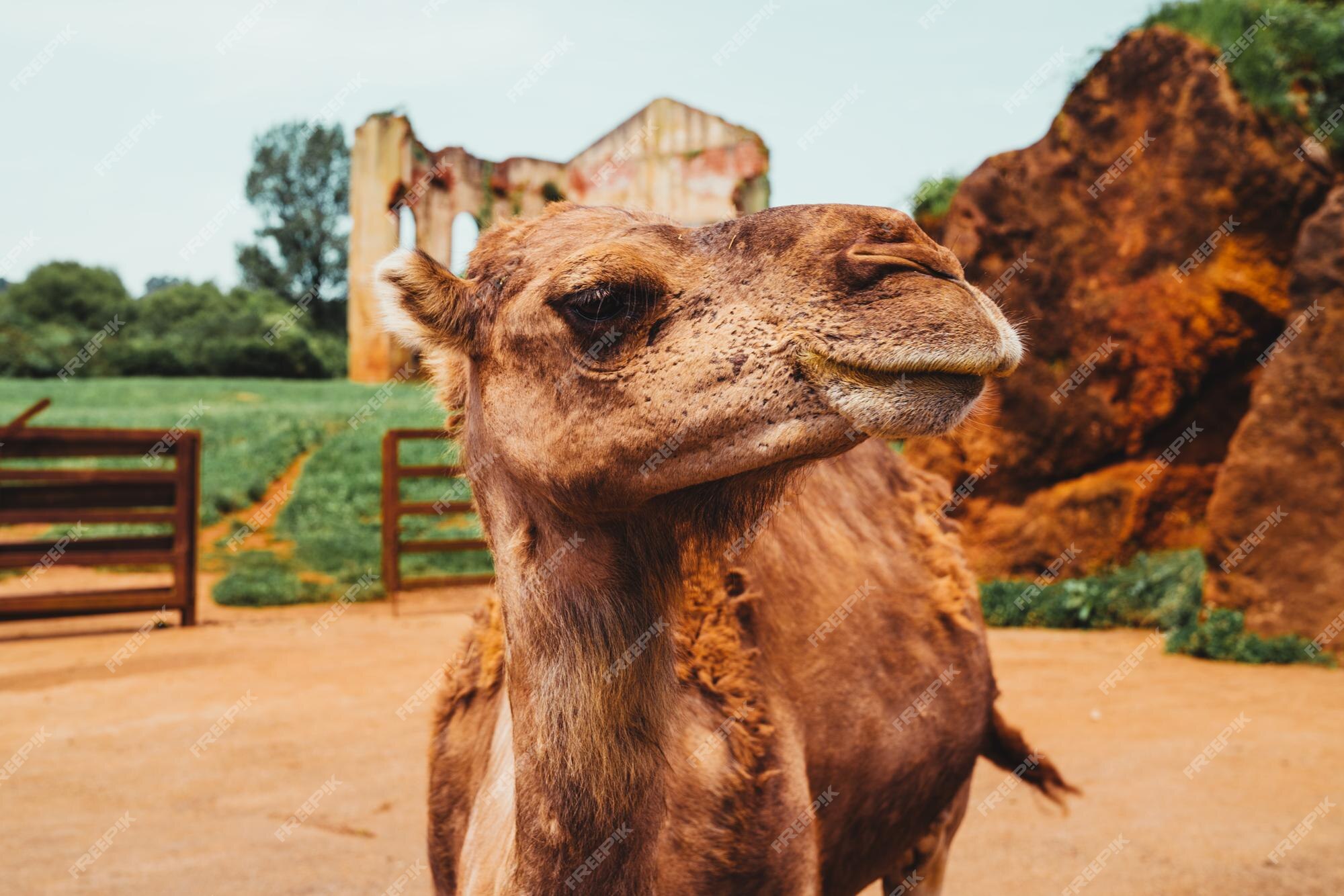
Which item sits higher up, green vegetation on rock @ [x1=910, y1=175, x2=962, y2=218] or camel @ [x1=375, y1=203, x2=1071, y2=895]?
green vegetation on rock @ [x1=910, y1=175, x2=962, y2=218]

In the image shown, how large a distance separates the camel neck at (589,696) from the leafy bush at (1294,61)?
1076 centimetres

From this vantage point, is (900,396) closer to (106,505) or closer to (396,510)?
(396,510)

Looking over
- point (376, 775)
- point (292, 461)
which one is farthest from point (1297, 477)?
point (292, 461)

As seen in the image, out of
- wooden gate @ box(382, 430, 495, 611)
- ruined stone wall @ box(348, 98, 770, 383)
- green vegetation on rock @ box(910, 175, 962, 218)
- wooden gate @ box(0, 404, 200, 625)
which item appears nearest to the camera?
wooden gate @ box(0, 404, 200, 625)

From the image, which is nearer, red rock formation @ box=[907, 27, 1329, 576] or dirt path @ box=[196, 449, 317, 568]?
red rock formation @ box=[907, 27, 1329, 576]

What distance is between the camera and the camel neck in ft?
6.97

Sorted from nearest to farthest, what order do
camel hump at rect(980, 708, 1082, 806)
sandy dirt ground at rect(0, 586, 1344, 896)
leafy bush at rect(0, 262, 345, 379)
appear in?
camel hump at rect(980, 708, 1082, 806)
sandy dirt ground at rect(0, 586, 1344, 896)
leafy bush at rect(0, 262, 345, 379)

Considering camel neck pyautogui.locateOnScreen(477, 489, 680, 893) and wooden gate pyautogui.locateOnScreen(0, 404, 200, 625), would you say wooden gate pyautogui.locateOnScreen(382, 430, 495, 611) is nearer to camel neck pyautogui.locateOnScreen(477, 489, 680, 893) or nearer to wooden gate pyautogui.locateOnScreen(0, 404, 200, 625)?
wooden gate pyautogui.locateOnScreen(0, 404, 200, 625)

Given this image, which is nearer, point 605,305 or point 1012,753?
point 605,305

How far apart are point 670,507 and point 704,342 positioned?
1.19ft

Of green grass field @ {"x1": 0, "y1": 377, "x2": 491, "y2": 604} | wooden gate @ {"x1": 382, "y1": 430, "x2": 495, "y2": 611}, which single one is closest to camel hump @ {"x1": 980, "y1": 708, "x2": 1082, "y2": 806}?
wooden gate @ {"x1": 382, "y1": 430, "x2": 495, "y2": 611}

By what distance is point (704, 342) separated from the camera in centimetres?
193

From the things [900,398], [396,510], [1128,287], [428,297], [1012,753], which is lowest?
[1012,753]

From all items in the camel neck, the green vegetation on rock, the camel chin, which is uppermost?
the green vegetation on rock
